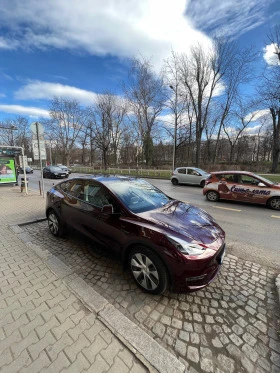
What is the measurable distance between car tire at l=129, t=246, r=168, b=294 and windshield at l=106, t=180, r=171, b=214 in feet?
2.17

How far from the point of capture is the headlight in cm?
230

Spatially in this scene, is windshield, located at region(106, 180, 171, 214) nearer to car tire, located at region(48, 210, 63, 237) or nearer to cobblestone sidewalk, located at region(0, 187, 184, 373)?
cobblestone sidewalk, located at region(0, 187, 184, 373)

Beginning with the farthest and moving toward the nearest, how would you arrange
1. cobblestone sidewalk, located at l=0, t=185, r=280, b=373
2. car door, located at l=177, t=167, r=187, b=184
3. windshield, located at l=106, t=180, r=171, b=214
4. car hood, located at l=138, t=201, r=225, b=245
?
car door, located at l=177, t=167, r=187, b=184, windshield, located at l=106, t=180, r=171, b=214, car hood, located at l=138, t=201, r=225, b=245, cobblestone sidewalk, located at l=0, t=185, r=280, b=373

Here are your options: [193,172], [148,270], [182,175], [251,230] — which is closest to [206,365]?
[148,270]

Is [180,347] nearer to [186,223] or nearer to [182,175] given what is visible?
[186,223]

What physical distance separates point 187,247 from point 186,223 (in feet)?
1.67

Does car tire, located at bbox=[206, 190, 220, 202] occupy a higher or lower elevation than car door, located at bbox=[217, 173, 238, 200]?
lower

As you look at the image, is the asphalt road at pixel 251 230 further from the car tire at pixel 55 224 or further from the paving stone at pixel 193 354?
the car tire at pixel 55 224

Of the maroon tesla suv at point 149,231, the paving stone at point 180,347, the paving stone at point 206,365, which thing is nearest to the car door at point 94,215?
the maroon tesla suv at point 149,231

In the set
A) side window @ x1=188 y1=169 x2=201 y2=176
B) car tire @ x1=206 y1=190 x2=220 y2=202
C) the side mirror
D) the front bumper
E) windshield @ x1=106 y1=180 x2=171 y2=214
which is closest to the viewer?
the front bumper

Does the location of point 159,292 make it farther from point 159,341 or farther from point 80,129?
point 80,129

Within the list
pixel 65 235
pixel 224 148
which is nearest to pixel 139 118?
pixel 224 148

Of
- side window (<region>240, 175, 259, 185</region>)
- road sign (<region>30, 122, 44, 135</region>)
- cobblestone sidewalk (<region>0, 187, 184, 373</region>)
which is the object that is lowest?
cobblestone sidewalk (<region>0, 187, 184, 373</region>)

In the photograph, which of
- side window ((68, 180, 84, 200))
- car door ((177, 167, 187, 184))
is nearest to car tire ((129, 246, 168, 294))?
side window ((68, 180, 84, 200))
